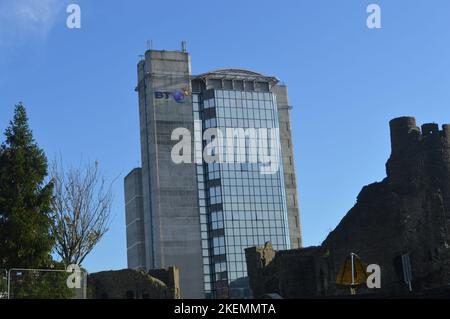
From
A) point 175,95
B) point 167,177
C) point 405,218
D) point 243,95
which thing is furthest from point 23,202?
point 243,95

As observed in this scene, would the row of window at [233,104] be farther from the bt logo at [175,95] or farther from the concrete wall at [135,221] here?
the concrete wall at [135,221]

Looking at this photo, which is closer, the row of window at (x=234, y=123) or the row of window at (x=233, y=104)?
the row of window at (x=234, y=123)

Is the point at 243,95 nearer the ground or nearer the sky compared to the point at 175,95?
nearer the sky

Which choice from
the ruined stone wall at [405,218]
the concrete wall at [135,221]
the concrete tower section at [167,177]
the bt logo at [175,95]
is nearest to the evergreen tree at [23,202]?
the ruined stone wall at [405,218]

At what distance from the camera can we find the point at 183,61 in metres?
123

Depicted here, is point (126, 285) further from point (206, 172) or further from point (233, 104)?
point (233, 104)

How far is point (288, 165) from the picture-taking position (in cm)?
13550

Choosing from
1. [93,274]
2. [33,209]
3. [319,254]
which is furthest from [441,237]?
[93,274]

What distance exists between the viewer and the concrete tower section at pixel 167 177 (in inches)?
4572

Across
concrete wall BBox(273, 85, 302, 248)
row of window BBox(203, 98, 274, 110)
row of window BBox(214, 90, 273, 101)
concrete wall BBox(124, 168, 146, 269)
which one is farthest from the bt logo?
concrete wall BBox(273, 85, 302, 248)

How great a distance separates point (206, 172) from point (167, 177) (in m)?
6.97

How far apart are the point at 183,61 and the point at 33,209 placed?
89754mm

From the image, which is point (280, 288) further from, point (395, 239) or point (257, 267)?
point (395, 239)
